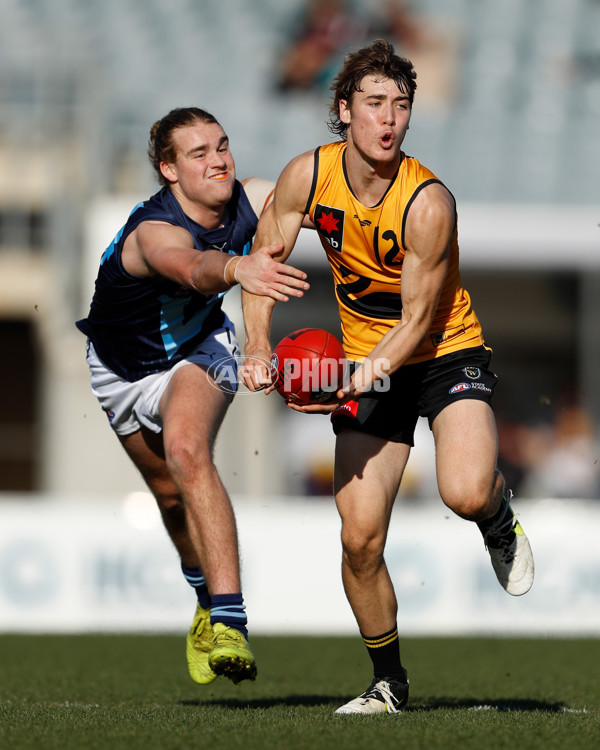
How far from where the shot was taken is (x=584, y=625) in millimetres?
10086

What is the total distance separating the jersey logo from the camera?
4.84m

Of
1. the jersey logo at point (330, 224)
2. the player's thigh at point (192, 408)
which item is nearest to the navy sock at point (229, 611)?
the player's thigh at point (192, 408)

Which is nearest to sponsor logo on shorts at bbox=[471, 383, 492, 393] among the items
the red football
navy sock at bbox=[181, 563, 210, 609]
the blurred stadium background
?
the red football

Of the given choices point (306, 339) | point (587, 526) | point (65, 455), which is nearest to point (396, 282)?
point (306, 339)

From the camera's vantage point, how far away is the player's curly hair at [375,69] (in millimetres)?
4691

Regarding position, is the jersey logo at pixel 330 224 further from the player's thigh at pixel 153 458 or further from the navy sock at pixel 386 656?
the navy sock at pixel 386 656

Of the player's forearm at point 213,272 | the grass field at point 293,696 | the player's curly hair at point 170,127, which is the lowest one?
the grass field at point 293,696

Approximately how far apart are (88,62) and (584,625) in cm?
893

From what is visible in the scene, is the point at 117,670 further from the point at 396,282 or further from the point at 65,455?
the point at 65,455

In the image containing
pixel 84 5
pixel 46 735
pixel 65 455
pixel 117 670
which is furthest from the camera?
pixel 84 5

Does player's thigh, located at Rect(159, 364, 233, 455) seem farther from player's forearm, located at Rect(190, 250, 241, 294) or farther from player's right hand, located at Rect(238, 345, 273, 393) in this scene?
player's forearm, located at Rect(190, 250, 241, 294)

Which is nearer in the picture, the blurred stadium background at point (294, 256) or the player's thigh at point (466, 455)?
the player's thigh at point (466, 455)

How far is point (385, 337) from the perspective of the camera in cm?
475

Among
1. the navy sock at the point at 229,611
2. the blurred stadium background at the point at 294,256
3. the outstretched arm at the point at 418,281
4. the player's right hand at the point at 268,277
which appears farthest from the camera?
the blurred stadium background at the point at 294,256
